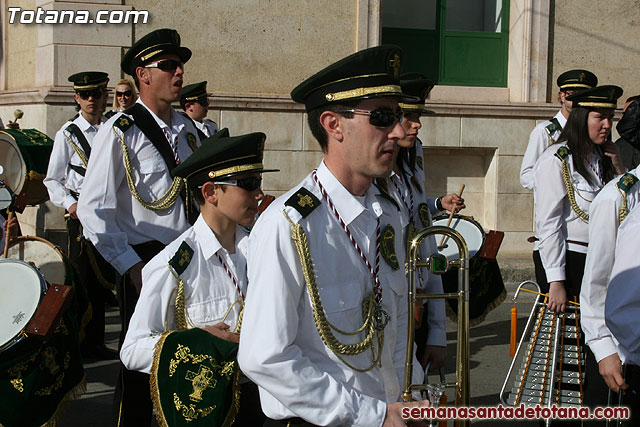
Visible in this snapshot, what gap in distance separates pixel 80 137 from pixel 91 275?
1.29 metres

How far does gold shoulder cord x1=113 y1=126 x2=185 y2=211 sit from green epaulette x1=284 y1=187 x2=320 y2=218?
2.53 m

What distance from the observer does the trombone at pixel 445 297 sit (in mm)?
2930

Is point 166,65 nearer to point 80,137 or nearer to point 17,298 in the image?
point 17,298

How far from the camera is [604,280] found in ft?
13.3

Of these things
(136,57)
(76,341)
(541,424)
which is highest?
(136,57)

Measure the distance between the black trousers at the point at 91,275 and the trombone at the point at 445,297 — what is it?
17.4 feet

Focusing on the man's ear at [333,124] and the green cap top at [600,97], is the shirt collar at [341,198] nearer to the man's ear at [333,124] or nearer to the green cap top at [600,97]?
the man's ear at [333,124]

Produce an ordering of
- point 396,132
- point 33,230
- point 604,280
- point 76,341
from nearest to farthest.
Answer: point 396,132, point 604,280, point 76,341, point 33,230

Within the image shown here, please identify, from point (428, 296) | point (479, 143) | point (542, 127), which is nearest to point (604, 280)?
point (428, 296)

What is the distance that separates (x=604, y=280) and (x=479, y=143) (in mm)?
8481

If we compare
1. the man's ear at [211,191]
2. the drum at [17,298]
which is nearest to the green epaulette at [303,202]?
the man's ear at [211,191]

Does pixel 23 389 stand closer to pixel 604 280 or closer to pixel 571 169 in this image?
pixel 604 280

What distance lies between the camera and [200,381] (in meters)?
3.46

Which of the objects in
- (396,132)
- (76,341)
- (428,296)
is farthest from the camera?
(76,341)
